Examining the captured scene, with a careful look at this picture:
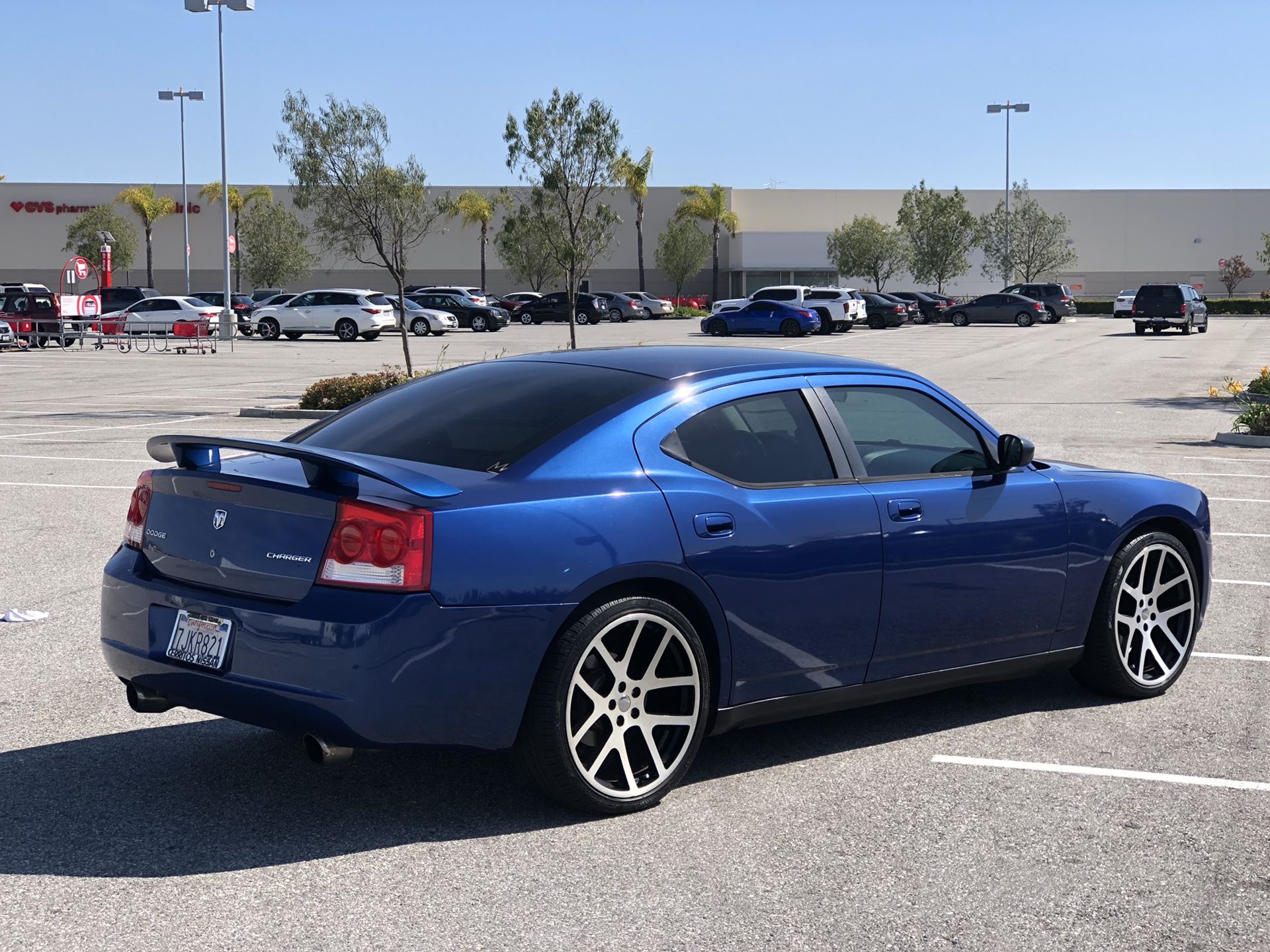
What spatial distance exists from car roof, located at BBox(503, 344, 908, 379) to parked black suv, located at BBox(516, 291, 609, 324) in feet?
198

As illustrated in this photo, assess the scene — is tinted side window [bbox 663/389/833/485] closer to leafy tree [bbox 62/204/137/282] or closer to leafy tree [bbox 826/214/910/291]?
leafy tree [bbox 826/214/910/291]

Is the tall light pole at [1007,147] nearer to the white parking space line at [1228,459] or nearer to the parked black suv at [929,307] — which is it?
the parked black suv at [929,307]

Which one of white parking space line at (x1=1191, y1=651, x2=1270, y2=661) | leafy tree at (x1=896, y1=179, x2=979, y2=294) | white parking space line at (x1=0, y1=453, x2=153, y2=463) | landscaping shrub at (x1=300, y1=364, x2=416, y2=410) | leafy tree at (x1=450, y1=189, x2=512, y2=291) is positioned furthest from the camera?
leafy tree at (x1=450, y1=189, x2=512, y2=291)

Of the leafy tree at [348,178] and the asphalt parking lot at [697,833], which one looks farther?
the leafy tree at [348,178]

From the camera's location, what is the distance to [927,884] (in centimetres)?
427

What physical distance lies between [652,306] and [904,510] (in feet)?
217

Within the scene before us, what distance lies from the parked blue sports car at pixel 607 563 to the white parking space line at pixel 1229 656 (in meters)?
1.19

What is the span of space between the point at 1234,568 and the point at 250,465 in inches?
263

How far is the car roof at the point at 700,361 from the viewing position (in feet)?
17.7

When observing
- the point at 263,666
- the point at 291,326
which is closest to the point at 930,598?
the point at 263,666

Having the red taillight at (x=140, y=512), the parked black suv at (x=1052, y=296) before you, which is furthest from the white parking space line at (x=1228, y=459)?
the parked black suv at (x=1052, y=296)

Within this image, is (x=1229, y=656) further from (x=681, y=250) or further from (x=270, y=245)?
(x=681, y=250)

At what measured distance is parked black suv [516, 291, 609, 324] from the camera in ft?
218

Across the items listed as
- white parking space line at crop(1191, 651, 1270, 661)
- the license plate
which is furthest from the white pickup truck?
the license plate
